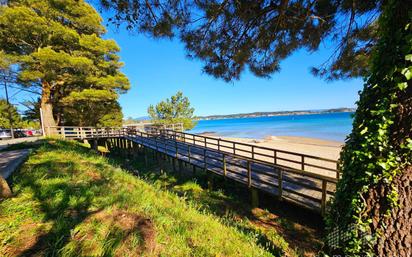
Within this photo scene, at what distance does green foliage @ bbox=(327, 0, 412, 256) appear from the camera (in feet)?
4.51

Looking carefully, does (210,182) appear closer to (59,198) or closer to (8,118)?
(59,198)

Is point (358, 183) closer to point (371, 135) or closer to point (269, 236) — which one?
point (371, 135)

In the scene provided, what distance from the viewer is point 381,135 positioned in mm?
1444

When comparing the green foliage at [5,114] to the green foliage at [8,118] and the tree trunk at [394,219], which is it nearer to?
the green foliage at [8,118]

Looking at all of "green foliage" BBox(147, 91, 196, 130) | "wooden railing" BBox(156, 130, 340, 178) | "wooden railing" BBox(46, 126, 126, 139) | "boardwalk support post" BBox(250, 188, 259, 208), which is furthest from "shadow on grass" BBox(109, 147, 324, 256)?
"green foliage" BBox(147, 91, 196, 130)

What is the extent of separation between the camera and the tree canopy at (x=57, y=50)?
10609 millimetres

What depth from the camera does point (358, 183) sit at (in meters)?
1.55

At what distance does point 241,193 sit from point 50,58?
12397mm

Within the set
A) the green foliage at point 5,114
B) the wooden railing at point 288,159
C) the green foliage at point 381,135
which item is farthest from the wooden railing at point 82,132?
the green foliage at point 381,135

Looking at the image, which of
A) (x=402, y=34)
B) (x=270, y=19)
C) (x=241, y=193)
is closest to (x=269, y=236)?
(x=241, y=193)

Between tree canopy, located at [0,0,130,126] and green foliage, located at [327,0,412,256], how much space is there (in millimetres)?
12243

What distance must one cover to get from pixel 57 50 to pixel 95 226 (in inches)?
586

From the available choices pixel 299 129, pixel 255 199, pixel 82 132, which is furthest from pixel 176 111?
pixel 299 129

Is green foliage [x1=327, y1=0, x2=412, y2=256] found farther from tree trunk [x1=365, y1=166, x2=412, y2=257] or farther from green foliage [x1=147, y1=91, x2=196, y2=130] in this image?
green foliage [x1=147, y1=91, x2=196, y2=130]
